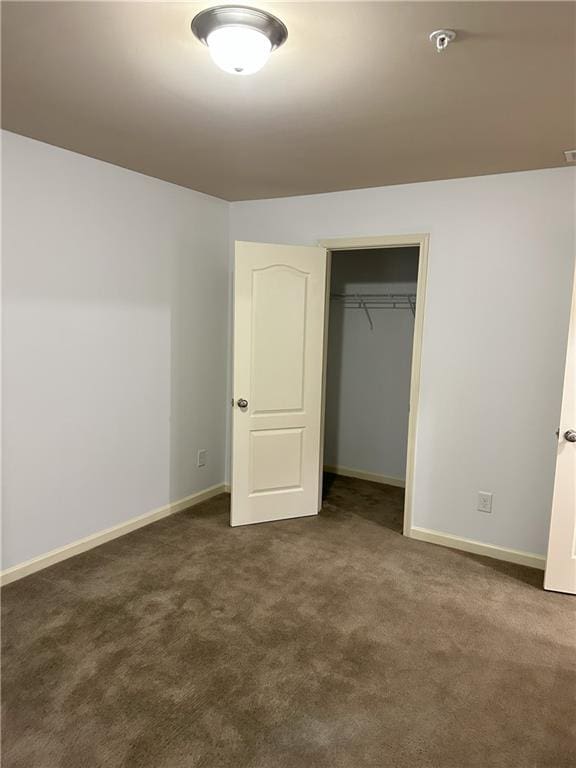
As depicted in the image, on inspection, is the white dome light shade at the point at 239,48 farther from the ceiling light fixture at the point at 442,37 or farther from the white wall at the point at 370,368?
the white wall at the point at 370,368

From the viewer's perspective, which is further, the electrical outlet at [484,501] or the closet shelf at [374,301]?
the closet shelf at [374,301]

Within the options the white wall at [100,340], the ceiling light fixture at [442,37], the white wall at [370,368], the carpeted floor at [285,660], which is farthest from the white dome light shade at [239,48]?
the white wall at [370,368]

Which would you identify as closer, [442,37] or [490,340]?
[442,37]

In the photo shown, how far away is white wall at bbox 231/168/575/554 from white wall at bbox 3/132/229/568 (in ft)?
4.83

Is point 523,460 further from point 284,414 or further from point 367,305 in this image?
point 367,305

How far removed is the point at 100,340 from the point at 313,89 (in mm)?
2029

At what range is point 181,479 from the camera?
4156mm

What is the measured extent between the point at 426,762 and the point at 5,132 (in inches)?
135

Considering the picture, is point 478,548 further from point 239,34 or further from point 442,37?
point 239,34

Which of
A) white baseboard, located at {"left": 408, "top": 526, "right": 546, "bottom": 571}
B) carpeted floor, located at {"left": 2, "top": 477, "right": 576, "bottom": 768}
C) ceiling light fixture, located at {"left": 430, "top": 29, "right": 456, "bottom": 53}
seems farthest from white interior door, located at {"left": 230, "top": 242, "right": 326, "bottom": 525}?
ceiling light fixture, located at {"left": 430, "top": 29, "right": 456, "bottom": 53}

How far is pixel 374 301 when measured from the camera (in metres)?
5.05

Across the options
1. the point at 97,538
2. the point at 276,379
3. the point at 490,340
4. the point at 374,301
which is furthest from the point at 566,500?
the point at 97,538

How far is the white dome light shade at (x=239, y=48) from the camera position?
65.7 inches

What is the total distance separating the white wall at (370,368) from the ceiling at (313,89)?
172cm
